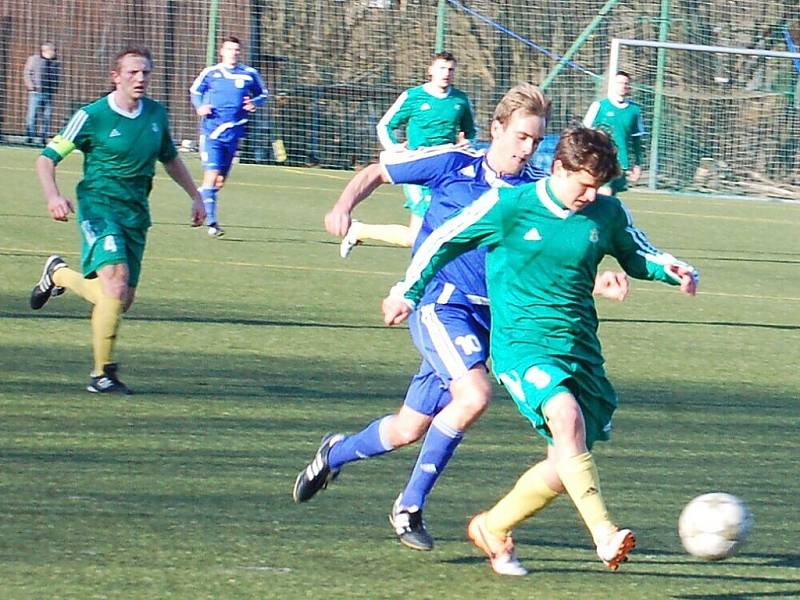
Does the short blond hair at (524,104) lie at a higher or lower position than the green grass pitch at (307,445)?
higher

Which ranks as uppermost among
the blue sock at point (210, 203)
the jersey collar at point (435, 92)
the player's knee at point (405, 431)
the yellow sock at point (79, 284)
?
the jersey collar at point (435, 92)

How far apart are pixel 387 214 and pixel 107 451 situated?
1206 cm

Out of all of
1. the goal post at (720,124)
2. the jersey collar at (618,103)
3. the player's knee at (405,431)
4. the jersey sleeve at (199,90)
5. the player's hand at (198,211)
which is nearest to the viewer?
the player's knee at (405,431)

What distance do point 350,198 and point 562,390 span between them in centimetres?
162

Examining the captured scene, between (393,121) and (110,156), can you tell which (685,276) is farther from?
(393,121)

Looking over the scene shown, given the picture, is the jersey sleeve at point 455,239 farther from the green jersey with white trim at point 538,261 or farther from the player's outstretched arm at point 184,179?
the player's outstretched arm at point 184,179

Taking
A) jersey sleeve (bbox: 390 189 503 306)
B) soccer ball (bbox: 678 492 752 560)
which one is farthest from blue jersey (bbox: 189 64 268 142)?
soccer ball (bbox: 678 492 752 560)

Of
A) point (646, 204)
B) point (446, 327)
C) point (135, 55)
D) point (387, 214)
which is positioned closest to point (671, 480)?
point (446, 327)

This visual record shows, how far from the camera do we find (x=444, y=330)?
5.35 m

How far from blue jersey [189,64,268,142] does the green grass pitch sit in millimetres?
3133

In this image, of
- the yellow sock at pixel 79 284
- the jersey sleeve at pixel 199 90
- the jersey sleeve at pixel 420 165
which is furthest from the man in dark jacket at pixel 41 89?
the jersey sleeve at pixel 420 165

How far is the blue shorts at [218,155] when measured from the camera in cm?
1573

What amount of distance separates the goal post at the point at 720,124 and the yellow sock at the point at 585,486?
64.1 ft

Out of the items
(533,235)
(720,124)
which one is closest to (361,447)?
(533,235)
